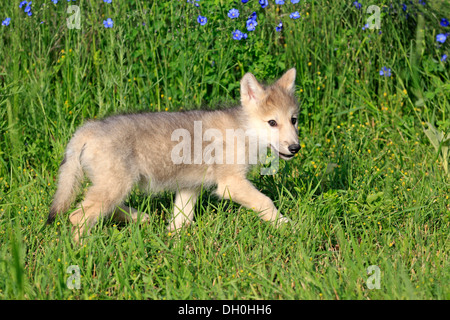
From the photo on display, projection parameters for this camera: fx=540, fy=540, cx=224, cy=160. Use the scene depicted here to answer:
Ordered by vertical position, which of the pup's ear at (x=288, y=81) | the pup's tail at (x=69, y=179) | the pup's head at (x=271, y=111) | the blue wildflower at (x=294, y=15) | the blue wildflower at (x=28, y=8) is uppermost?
the blue wildflower at (x=28, y=8)

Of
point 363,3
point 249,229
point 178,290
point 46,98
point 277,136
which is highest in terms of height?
point 363,3

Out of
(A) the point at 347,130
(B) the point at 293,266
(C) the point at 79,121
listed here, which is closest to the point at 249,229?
(B) the point at 293,266

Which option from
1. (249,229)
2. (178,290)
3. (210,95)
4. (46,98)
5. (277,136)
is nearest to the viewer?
(178,290)

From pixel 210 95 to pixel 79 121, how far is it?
1.33 metres

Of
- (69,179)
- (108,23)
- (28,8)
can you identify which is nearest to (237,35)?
(108,23)

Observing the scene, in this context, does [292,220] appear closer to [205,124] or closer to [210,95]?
[205,124]

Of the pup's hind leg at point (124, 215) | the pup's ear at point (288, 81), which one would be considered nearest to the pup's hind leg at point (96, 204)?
the pup's hind leg at point (124, 215)

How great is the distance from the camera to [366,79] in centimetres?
566

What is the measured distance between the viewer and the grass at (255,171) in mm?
3160

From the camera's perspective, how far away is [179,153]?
406 centimetres

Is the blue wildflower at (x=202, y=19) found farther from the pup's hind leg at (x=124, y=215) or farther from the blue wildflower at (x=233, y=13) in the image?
the pup's hind leg at (x=124, y=215)

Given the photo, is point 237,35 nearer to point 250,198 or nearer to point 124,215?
point 250,198

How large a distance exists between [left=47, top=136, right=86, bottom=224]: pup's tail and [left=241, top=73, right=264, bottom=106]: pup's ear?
52.0 inches

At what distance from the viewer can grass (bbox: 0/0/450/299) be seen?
10.4 ft
